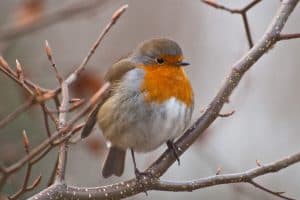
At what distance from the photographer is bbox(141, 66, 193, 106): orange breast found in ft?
10.3

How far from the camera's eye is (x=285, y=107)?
798 centimetres

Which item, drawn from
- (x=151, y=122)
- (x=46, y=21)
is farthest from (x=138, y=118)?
(x=46, y=21)

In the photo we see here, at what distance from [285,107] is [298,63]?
1.97ft

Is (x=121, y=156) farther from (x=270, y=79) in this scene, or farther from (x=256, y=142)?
(x=270, y=79)

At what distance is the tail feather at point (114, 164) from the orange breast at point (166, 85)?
54cm

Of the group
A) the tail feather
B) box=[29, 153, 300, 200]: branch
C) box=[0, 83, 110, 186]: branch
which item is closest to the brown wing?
the tail feather

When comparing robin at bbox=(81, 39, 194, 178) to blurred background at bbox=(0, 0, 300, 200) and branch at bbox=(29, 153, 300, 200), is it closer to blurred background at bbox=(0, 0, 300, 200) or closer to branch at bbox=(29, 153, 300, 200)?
branch at bbox=(29, 153, 300, 200)

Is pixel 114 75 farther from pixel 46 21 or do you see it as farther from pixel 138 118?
pixel 46 21

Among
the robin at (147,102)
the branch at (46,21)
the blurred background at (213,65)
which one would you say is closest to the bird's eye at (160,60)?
the robin at (147,102)

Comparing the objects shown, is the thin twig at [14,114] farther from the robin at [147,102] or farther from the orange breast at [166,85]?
the orange breast at [166,85]

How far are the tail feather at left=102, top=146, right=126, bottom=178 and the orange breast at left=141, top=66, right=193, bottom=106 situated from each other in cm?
54

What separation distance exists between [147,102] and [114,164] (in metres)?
0.56

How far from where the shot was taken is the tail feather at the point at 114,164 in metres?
3.52

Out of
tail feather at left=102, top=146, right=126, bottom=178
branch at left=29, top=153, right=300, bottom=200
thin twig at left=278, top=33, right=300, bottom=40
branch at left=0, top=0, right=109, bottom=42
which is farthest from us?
tail feather at left=102, top=146, right=126, bottom=178
